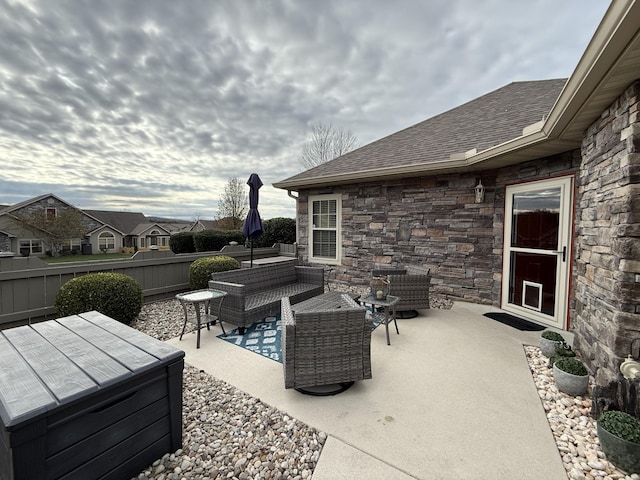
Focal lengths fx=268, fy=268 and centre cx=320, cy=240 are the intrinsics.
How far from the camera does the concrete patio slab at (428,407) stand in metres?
1.72

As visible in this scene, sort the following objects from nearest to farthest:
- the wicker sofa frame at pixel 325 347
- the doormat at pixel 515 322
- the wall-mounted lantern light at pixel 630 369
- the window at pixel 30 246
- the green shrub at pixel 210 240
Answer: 1. the wall-mounted lantern light at pixel 630 369
2. the wicker sofa frame at pixel 325 347
3. the doormat at pixel 515 322
4. the green shrub at pixel 210 240
5. the window at pixel 30 246

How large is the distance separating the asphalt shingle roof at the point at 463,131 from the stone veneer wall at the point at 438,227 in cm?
54

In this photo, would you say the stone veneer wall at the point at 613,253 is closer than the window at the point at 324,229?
Yes

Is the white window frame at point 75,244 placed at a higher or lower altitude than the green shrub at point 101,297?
lower

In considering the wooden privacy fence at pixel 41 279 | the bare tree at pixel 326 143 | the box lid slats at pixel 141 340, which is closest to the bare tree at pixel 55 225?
the bare tree at pixel 326 143

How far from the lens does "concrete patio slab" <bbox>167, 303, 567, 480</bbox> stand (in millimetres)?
1719

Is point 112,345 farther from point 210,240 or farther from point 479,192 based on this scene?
point 210,240

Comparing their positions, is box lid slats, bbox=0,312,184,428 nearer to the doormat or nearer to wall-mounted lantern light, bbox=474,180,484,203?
the doormat

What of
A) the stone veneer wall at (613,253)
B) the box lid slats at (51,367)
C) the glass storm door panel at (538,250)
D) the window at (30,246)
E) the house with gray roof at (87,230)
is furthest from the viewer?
the window at (30,246)

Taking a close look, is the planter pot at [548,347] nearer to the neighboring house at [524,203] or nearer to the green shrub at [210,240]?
the neighboring house at [524,203]

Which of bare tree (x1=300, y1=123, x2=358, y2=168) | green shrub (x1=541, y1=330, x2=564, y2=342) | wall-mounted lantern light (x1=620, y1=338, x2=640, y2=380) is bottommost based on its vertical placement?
green shrub (x1=541, y1=330, x2=564, y2=342)

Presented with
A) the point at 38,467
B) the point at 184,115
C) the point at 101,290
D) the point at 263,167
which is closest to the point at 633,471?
the point at 38,467

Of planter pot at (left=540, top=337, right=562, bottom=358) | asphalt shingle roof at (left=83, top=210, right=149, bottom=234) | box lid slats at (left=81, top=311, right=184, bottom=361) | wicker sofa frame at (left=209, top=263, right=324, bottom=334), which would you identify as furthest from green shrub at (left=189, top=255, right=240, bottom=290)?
asphalt shingle roof at (left=83, top=210, right=149, bottom=234)

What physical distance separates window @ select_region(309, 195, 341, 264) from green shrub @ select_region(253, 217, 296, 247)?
2876mm
